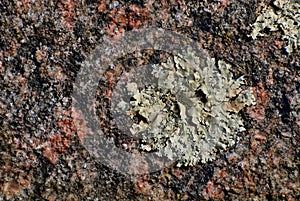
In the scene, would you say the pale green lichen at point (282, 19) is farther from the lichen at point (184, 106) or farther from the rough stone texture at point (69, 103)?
the lichen at point (184, 106)

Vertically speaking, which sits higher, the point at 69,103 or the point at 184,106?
the point at 184,106

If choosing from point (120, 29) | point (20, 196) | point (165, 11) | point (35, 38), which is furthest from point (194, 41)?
point (20, 196)

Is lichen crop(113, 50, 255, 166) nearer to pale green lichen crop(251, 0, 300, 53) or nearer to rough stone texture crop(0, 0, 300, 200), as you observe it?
rough stone texture crop(0, 0, 300, 200)

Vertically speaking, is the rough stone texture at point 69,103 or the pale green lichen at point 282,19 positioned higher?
the pale green lichen at point 282,19

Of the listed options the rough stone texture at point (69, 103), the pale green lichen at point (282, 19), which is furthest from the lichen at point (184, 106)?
the pale green lichen at point (282, 19)

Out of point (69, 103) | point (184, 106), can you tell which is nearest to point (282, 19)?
point (184, 106)

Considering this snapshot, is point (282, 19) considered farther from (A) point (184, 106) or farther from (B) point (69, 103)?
(B) point (69, 103)
